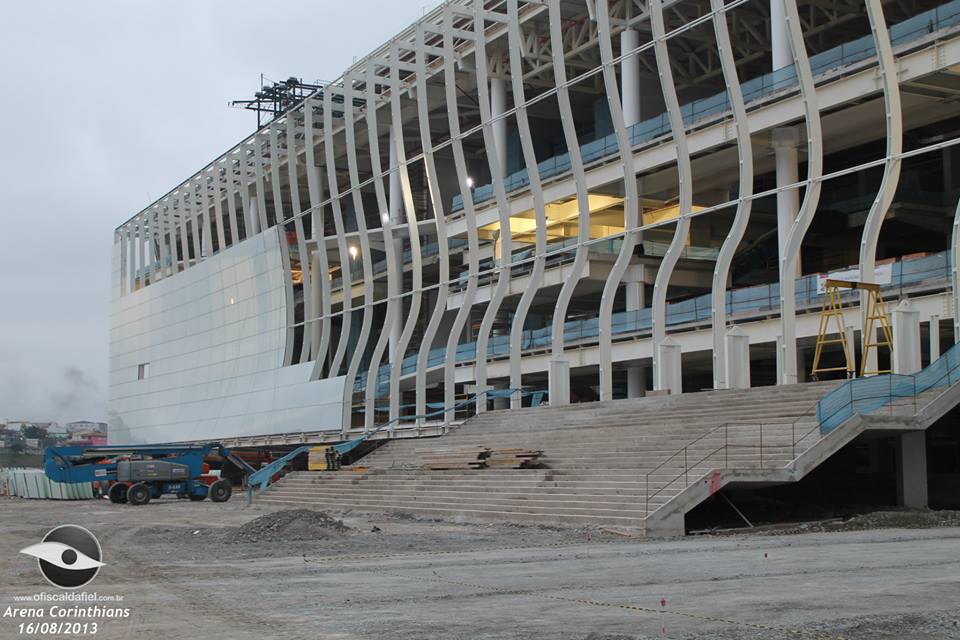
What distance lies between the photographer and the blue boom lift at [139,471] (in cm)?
3750

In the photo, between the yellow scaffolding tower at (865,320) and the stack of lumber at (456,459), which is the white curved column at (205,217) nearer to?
the stack of lumber at (456,459)

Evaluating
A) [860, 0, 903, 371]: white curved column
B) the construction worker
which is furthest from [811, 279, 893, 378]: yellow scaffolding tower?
the construction worker

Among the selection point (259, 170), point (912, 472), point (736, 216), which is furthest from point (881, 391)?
point (259, 170)

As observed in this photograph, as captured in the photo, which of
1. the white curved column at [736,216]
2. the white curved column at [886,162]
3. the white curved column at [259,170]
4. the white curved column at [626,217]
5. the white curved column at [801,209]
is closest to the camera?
the white curved column at [886,162]

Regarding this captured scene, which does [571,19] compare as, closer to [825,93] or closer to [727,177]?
[727,177]

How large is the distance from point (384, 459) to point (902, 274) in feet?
60.5

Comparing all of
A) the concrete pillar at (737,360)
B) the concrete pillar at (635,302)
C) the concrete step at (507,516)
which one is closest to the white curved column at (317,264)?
the concrete pillar at (635,302)

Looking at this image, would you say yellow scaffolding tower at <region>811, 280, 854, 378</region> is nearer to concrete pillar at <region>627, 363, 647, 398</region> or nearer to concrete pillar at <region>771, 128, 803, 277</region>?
concrete pillar at <region>771, 128, 803, 277</region>

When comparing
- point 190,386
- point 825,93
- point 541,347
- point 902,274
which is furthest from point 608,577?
point 190,386

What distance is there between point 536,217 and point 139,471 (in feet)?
52.5

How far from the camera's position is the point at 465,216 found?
44.6m

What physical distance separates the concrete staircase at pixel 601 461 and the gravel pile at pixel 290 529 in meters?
4.36

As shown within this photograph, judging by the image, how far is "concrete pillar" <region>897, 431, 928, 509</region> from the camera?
81.6 ft

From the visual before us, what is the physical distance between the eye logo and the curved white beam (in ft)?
80.6
